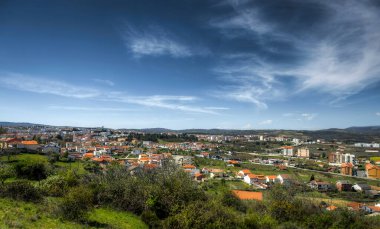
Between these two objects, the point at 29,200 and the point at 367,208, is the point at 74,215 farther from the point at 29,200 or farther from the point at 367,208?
the point at 367,208

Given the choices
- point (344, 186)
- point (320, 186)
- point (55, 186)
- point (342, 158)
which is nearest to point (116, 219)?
point (55, 186)

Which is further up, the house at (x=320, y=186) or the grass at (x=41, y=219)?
the grass at (x=41, y=219)

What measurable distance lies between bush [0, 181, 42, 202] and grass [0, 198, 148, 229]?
3.24ft

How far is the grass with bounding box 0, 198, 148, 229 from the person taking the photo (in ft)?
41.5

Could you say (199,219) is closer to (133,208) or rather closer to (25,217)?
(25,217)

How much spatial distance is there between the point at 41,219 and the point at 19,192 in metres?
5.48

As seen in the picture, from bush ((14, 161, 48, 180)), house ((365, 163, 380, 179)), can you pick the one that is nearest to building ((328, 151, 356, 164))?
house ((365, 163, 380, 179))

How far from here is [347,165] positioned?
8781cm

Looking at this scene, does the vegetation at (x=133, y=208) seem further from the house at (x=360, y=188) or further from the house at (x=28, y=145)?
the house at (x=28, y=145)

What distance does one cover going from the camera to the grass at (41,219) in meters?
12.6

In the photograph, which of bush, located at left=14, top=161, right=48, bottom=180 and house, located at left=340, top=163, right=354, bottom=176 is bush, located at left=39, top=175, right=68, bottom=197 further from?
house, located at left=340, top=163, right=354, bottom=176

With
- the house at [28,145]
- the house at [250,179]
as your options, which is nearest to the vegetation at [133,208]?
the house at [250,179]

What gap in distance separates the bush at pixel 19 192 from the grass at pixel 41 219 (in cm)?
99

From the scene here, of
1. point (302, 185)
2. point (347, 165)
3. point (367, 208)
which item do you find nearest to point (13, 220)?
point (367, 208)
